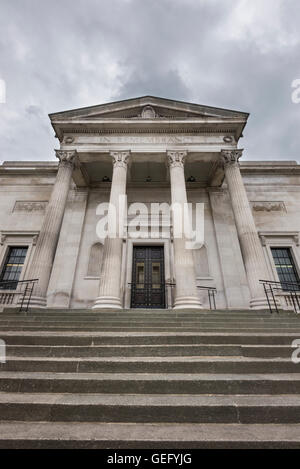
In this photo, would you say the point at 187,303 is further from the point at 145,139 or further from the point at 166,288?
the point at 145,139

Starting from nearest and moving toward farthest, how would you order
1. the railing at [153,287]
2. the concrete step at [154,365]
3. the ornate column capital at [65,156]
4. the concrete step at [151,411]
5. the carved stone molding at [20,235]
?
the concrete step at [151,411]
the concrete step at [154,365]
the ornate column capital at [65,156]
the railing at [153,287]
the carved stone molding at [20,235]

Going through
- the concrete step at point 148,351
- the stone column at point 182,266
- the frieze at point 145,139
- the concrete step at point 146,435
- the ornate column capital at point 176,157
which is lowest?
the concrete step at point 146,435

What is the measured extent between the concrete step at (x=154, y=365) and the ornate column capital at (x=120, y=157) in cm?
918

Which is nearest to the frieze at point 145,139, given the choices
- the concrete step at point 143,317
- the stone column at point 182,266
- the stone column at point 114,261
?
the stone column at point 114,261

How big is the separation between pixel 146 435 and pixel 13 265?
12801 millimetres

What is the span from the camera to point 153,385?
A: 3117 millimetres

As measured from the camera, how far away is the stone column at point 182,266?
313 inches

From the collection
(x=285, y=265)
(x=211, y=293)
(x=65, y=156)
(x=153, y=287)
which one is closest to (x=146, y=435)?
(x=153, y=287)

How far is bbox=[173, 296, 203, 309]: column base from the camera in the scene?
7.70 meters

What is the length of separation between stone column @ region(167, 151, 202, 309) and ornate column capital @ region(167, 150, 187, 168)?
0.49 ft

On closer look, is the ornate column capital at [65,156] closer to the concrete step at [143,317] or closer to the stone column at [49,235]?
the stone column at [49,235]

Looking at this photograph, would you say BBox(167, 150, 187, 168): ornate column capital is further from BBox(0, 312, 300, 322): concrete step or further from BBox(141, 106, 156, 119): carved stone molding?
BBox(0, 312, 300, 322): concrete step
